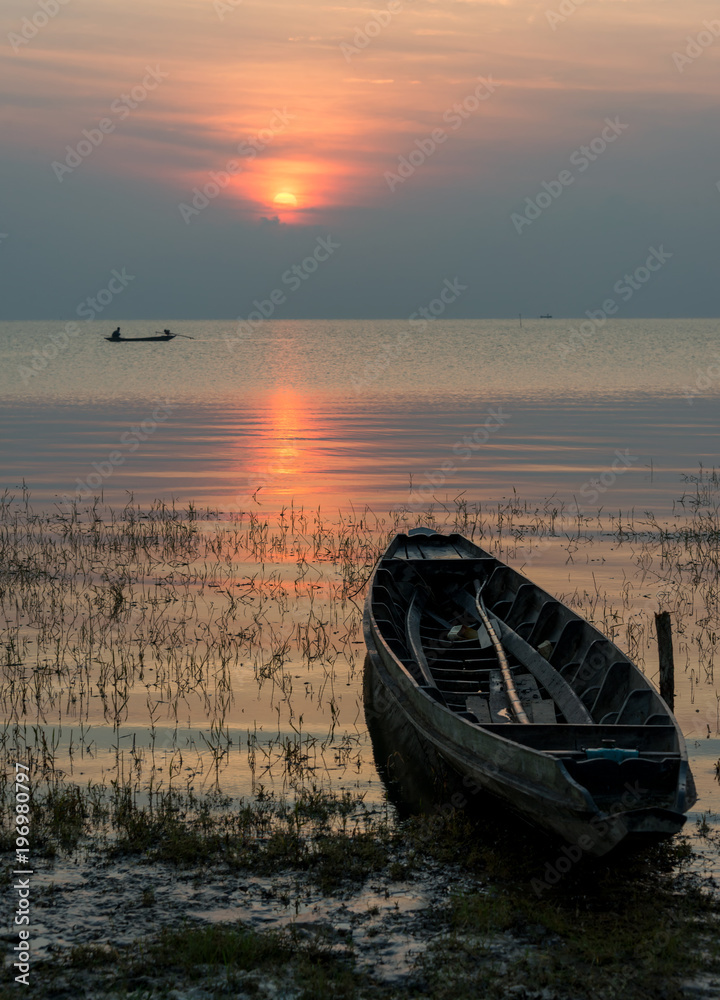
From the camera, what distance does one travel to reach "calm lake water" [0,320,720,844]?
18.8 metres

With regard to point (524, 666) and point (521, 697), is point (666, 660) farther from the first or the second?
point (524, 666)

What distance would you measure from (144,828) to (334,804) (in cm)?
182

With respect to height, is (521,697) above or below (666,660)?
below

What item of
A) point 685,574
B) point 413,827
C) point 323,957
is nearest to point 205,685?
point 413,827

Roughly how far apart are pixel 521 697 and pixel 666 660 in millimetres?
1686

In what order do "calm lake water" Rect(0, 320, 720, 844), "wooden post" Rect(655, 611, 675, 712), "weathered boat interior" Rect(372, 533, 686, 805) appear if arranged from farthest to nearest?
"calm lake water" Rect(0, 320, 720, 844) → "wooden post" Rect(655, 611, 675, 712) → "weathered boat interior" Rect(372, 533, 686, 805)

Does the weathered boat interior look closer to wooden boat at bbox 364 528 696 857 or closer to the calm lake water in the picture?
wooden boat at bbox 364 528 696 857

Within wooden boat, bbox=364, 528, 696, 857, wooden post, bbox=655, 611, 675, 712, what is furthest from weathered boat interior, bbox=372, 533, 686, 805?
wooden post, bbox=655, 611, 675, 712

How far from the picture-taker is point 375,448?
39.0 m

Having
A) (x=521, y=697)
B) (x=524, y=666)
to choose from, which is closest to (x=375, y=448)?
(x=524, y=666)

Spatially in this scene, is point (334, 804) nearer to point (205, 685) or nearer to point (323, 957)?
point (323, 957)

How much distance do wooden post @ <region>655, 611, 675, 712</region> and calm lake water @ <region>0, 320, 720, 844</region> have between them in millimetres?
676

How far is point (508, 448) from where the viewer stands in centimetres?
3856

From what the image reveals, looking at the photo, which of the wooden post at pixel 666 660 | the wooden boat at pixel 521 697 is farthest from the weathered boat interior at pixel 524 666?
the wooden post at pixel 666 660
